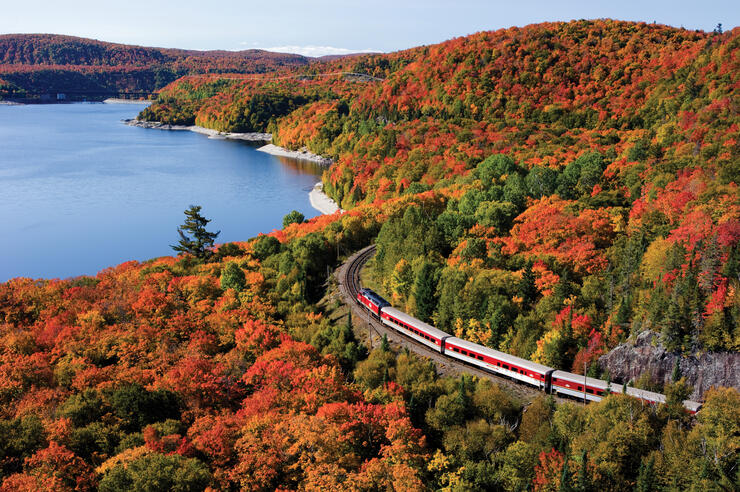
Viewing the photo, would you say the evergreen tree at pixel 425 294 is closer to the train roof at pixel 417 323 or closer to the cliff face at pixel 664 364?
the train roof at pixel 417 323

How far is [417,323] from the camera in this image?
45.6 m

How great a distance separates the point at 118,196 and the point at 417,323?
329ft

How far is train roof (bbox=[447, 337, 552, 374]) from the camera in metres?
38.0

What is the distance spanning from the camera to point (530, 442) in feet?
105

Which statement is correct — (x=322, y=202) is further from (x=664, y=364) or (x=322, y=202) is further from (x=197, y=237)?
(x=664, y=364)

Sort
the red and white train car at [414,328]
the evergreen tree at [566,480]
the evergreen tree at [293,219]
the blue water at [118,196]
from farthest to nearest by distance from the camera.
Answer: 1. the blue water at [118,196]
2. the evergreen tree at [293,219]
3. the red and white train car at [414,328]
4. the evergreen tree at [566,480]

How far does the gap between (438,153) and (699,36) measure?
77.2 m

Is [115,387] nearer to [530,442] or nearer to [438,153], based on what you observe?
[530,442]

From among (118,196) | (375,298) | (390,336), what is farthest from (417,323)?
(118,196)

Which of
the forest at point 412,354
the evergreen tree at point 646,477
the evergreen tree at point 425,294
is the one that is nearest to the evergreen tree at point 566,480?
the forest at point 412,354

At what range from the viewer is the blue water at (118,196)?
92.1 meters

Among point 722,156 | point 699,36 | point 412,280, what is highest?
point 699,36

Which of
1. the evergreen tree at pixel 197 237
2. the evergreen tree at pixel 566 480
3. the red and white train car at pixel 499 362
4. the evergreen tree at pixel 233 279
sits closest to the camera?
the evergreen tree at pixel 566 480

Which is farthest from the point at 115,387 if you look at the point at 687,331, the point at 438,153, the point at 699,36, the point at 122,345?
the point at 699,36
